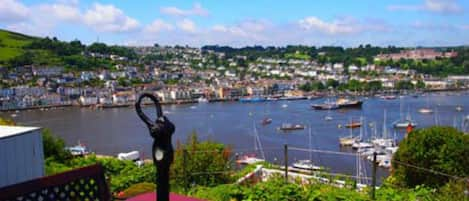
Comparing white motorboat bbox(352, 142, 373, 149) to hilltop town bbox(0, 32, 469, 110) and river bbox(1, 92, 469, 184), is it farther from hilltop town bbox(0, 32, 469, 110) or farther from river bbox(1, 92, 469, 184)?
hilltop town bbox(0, 32, 469, 110)

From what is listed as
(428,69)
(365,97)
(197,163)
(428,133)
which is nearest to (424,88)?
(365,97)

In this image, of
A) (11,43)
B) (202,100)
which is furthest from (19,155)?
(11,43)

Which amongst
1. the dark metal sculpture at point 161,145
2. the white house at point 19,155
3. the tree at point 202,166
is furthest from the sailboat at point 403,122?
the dark metal sculpture at point 161,145

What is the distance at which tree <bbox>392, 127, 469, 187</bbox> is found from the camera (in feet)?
27.2

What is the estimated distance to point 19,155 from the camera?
3123mm

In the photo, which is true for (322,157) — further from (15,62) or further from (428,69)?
(428,69)

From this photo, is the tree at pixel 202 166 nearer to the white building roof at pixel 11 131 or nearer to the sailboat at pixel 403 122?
the white building roof at pixel 11 131

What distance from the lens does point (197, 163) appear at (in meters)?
5.40

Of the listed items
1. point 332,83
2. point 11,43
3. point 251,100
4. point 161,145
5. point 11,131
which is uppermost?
point 11,43

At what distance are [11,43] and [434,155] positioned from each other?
2614 inches

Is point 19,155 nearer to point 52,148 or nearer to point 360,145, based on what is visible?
point 52,148

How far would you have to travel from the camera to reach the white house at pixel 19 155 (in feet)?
9.84

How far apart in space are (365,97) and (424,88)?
988 centimetres

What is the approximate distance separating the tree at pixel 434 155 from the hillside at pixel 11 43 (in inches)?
2274
